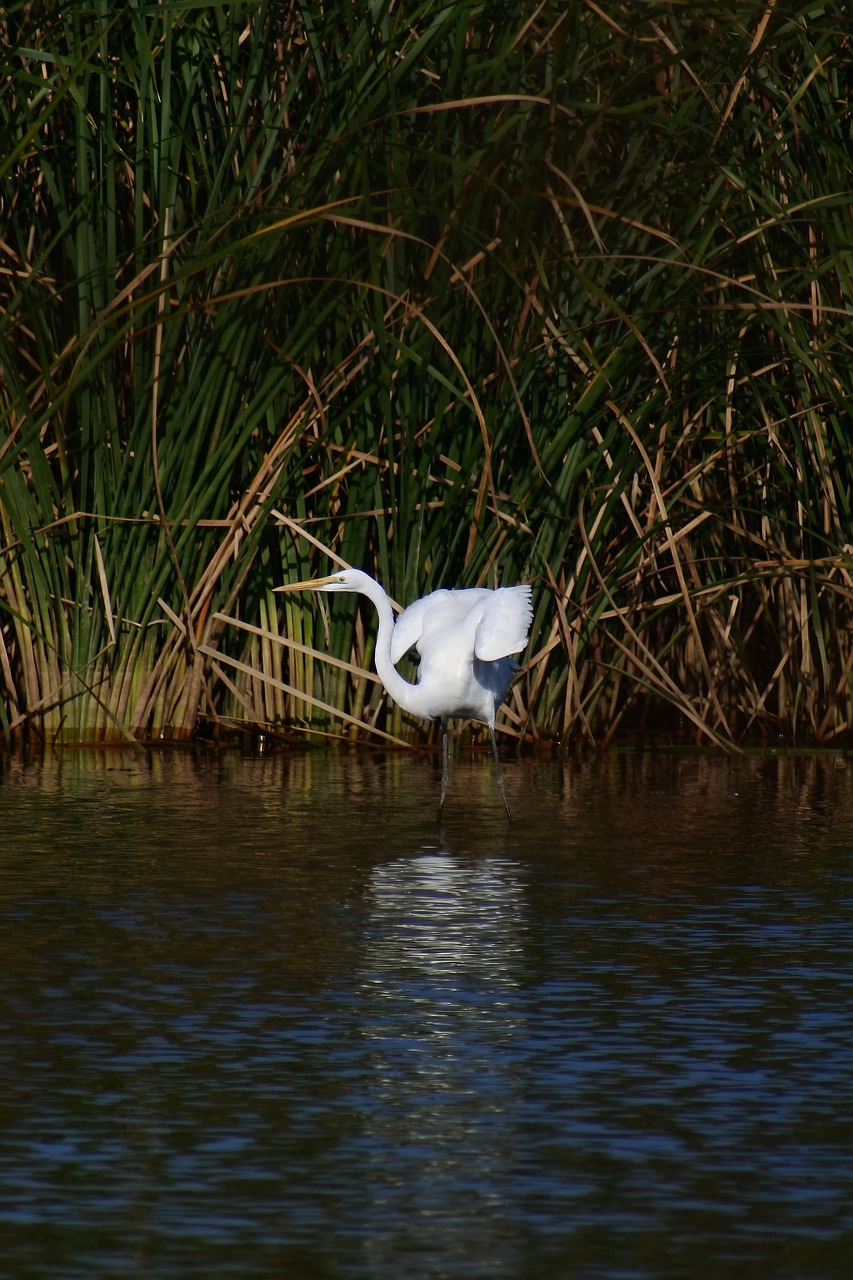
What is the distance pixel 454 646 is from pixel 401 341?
1.44 metres

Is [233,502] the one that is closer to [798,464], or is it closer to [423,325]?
[423,325]

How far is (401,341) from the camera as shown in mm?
9266

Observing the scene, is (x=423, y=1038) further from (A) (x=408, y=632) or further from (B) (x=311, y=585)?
(B) (x=311, y=585)

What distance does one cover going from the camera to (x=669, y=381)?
952cm

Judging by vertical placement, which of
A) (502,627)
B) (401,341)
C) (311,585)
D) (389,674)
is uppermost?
(401,341)

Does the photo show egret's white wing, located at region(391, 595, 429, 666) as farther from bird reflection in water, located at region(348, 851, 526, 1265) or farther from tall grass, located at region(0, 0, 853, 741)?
bird reflection in water, located at region(348, 851, 526, 1265)

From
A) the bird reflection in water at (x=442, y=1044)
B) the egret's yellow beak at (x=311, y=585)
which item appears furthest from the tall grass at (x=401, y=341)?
the bird reflection in water at (x=442, y=1044)

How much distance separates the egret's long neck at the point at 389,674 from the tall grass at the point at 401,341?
815 millimetres

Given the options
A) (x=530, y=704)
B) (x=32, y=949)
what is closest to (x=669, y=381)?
(x=530, y=704)

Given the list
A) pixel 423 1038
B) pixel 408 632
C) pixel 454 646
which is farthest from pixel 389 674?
pixel 423 1038

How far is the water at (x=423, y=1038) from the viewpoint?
358cm

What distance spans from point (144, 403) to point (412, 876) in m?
3.08

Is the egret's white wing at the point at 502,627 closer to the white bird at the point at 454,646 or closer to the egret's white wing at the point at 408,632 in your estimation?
the white bird at the point at 454,646

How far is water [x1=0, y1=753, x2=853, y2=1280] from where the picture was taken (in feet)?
11.8
